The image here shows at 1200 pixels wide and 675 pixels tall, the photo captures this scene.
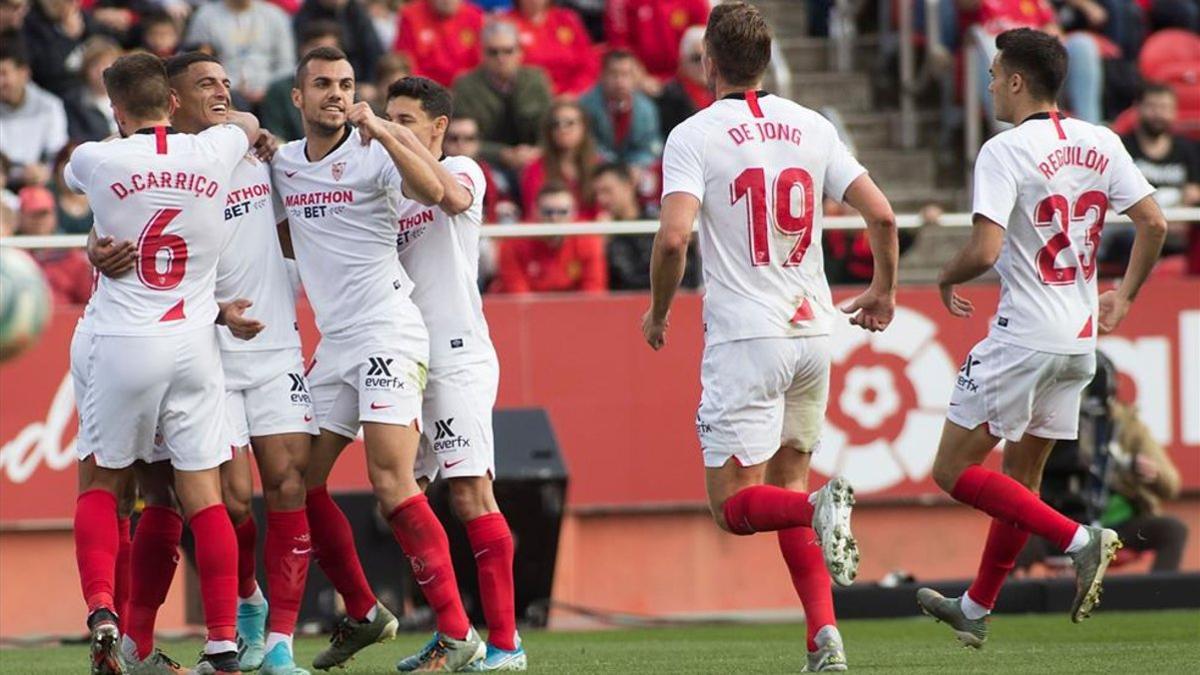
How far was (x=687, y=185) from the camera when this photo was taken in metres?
8.41

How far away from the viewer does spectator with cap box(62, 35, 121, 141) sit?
15039 millimetres

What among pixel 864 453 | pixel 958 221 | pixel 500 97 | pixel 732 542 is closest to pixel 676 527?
pixel 732 542

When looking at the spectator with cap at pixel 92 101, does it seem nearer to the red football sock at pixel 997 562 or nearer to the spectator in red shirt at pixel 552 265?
the spectator in red shirt at pixel 552 265

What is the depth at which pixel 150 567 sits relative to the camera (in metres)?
8.84

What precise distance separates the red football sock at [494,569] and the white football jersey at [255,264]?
1081mm

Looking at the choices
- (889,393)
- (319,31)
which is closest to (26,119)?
(319,31)

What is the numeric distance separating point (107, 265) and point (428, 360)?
4.77 feet

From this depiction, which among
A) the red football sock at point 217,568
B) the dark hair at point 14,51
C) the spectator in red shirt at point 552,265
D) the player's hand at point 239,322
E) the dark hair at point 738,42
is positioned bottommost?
the red football sock at point 217,568

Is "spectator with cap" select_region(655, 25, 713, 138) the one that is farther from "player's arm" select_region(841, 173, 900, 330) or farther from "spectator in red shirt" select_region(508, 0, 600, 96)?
"player's arm" select_region(841, 173, 900, 330)

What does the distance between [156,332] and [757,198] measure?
224cm

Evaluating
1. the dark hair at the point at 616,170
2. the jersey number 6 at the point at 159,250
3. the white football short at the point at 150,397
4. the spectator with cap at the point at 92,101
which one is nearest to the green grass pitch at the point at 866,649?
the white football short at the point at 150,397

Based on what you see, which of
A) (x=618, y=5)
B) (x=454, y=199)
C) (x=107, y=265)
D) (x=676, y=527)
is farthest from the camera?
(x=618, y=5)

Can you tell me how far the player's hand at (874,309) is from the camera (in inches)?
337

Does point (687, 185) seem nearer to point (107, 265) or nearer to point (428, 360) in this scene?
point (428, 360)
